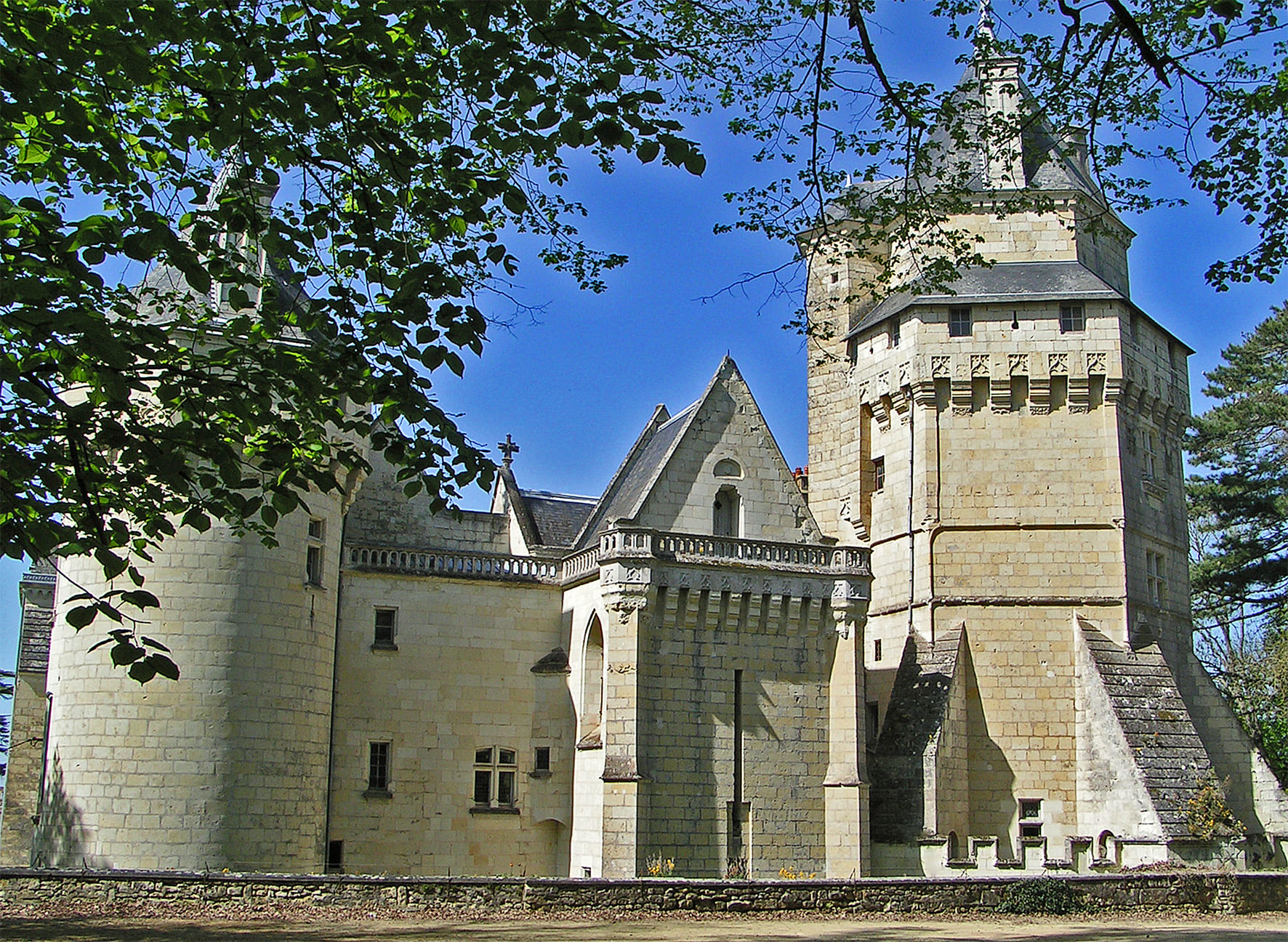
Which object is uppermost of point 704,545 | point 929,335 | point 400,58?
point 929,335

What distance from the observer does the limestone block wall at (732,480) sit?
24.3 meters

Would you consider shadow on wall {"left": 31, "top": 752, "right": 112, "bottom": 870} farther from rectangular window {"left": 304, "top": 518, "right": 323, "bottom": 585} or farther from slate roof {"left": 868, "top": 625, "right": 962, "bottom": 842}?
slate roof {"left": 868, "top": 625, "right": 962, "bottom": 842}

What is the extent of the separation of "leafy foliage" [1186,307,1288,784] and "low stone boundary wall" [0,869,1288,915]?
73.2 feet

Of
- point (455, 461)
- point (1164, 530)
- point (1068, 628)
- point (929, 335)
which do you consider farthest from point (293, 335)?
point (1164, 530)

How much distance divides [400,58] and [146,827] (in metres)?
14.0

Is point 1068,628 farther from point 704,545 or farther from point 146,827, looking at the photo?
point 146,827

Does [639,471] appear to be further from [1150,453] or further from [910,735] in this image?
[1150,453]

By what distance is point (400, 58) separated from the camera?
32.9ft

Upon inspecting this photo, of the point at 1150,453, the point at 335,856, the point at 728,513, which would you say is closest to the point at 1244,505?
the point at 1150,453

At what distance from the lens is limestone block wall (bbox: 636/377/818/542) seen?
79.7 feet

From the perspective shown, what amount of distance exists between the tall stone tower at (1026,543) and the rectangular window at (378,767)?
972 centimetres

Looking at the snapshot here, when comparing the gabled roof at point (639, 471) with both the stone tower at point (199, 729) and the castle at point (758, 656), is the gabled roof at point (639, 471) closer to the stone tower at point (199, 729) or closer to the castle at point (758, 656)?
the castle at point (758, 656)

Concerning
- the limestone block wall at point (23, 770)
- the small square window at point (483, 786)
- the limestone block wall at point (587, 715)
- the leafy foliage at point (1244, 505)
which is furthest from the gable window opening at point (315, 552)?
the leafy foliage at point (1244, 505)

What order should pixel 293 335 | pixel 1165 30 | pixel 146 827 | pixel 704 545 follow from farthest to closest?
pixel 704 545
pixel 293 335
pixel 146 827
pixel 1165 30
